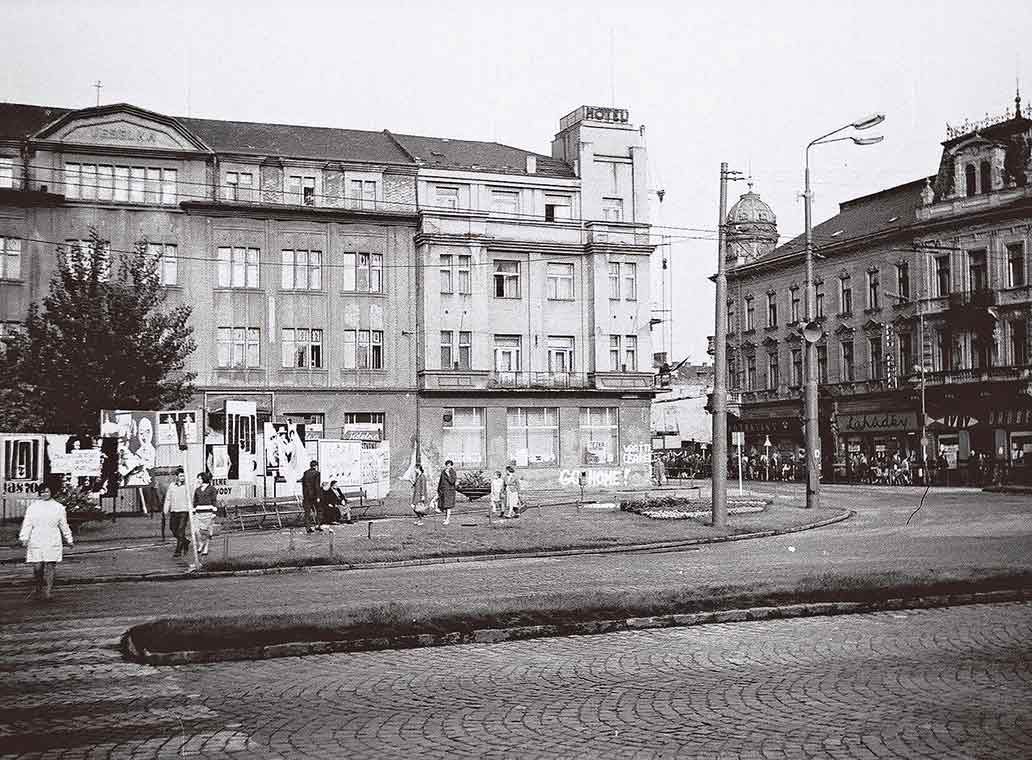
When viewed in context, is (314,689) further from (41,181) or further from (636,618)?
(41,181)

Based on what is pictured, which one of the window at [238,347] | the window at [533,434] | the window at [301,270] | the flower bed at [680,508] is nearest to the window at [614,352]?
the window at [533,434]

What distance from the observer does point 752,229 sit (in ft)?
263

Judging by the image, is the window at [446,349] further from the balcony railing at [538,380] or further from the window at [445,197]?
the window at [445,197]

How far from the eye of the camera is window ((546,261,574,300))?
186 feet

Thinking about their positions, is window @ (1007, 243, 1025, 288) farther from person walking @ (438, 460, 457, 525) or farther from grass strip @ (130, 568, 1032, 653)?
grass strip @ (130, 568, 1032, 653)

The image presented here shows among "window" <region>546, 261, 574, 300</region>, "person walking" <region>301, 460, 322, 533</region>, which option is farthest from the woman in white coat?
"window" <region>546, 261, 574, 300</region>

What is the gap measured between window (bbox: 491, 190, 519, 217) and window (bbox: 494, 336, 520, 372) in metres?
6.40

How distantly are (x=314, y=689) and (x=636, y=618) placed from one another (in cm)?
458

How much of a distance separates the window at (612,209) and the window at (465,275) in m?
8.13

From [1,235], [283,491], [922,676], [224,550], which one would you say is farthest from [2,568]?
[1,235]

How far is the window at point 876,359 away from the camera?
65.6 m

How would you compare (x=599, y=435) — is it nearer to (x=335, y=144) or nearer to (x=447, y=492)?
(x=335, y=144)

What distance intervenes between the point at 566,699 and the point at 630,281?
49.4 m

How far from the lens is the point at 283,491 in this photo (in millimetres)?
38844
